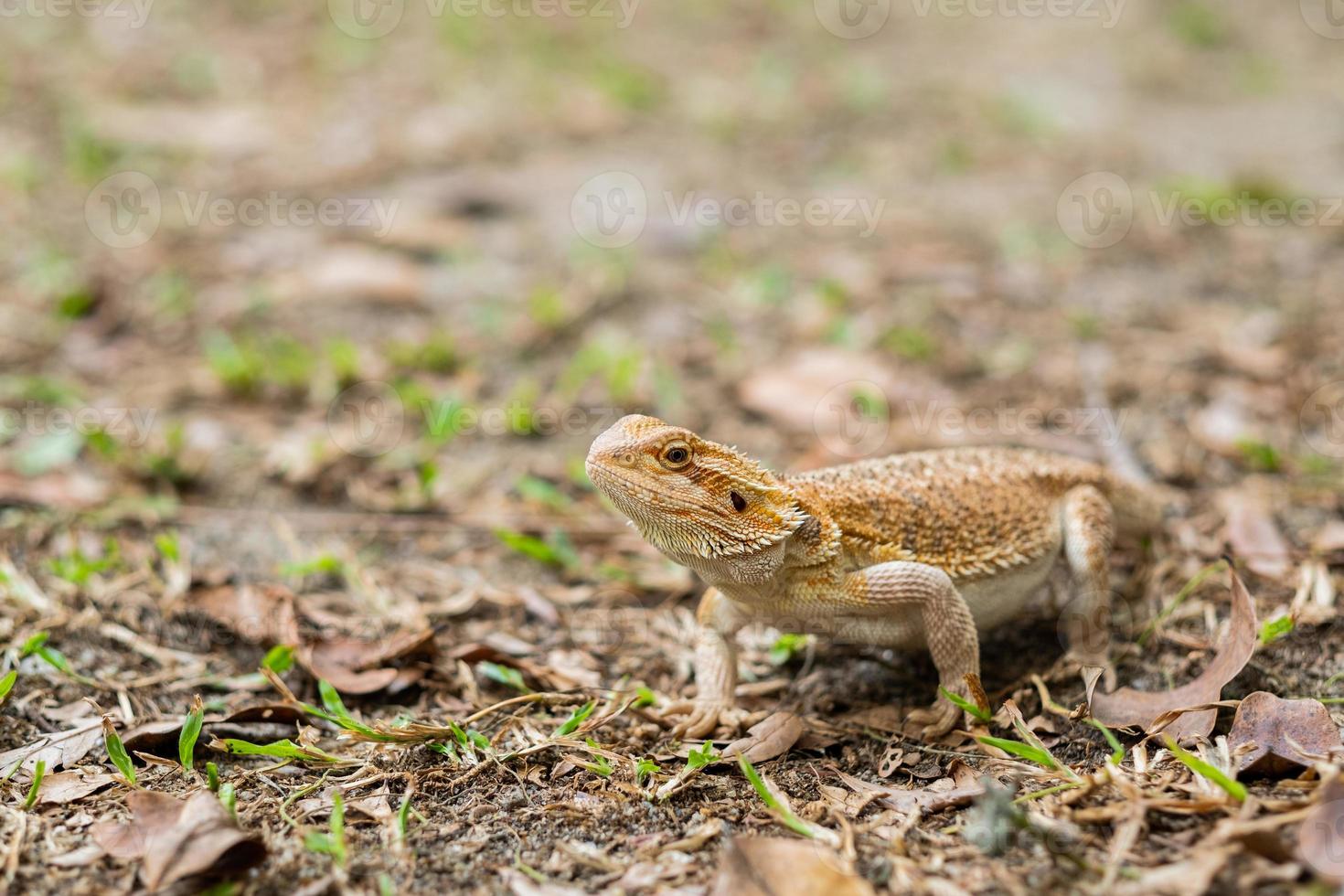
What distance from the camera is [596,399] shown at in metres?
6.42

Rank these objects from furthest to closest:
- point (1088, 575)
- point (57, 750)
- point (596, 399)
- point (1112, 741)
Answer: point (596, 399)
point (1088, 575)
point (57, 750)
point (1112, 741)

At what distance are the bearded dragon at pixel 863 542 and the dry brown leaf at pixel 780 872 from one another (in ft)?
2.97

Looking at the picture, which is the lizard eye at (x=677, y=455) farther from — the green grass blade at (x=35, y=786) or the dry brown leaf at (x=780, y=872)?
the green grass blade at (x=35, y=786)

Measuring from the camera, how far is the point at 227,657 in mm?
4285

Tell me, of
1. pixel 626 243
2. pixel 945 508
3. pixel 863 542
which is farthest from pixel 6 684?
pixel 626 243

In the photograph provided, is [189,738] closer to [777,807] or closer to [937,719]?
[777,807]

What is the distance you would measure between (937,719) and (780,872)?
44.8 inches

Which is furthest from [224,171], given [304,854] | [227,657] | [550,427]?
[304,854]

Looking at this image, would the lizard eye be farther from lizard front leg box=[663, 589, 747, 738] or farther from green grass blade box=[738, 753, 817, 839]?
green grass blade box=[738, 753, 817, 839]

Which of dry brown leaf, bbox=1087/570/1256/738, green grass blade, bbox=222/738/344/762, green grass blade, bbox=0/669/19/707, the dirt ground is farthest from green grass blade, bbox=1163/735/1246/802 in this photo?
green grass blade, bbox=0/669/19/707

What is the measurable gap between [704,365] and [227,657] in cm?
348

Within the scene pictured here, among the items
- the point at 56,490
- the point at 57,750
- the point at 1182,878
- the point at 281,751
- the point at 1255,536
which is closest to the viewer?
the point at 1182,878

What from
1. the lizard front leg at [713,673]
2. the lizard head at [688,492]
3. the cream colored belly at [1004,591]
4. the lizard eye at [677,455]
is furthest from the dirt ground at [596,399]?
the lizard eye at [677,455]

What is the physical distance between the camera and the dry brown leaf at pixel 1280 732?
3176mm
